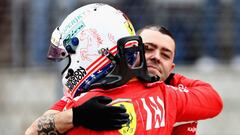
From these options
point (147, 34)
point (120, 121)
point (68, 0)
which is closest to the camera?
point (120, 121)

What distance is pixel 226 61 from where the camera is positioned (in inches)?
329

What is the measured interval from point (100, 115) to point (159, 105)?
305 mm

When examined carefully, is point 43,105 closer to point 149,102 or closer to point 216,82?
point 216,82

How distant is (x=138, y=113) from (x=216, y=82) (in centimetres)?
529

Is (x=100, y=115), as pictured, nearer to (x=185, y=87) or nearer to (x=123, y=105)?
(x=123, y=105)

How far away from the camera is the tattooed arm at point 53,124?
3.10 metres

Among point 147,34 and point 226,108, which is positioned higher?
point 147,34

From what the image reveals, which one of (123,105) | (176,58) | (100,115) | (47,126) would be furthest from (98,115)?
(176,58)

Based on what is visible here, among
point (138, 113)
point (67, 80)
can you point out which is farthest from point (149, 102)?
point (67, 80)

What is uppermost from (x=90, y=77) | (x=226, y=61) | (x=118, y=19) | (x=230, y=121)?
(x=118, y=19)

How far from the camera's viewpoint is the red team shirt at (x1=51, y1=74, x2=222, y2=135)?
10.2 ft

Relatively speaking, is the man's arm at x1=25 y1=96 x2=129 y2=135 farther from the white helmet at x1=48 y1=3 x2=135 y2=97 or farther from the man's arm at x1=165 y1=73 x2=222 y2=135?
the man's arm at x1=165 y1=73 x2=222 y2=135

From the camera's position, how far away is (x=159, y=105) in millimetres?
3250

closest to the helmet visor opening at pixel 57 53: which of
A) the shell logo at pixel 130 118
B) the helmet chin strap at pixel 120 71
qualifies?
the helmet chin strap at pixel 120 71
